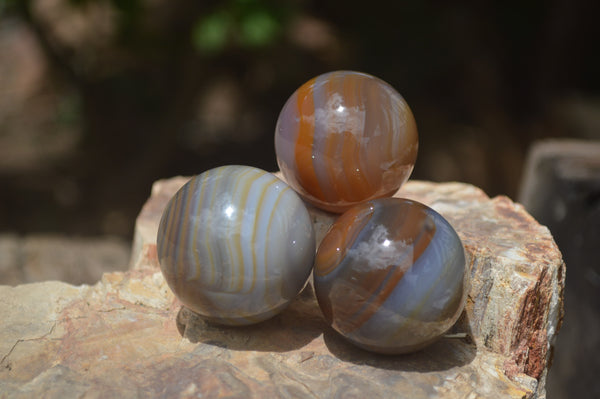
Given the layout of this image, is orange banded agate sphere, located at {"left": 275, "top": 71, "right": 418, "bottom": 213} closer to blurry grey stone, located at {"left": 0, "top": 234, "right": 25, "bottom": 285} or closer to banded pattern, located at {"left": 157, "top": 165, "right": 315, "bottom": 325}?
banded pattern, located at {"left": 157, "top": 165, "right": 315, "bottom": 325}

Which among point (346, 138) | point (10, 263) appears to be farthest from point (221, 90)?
point (346, 138)

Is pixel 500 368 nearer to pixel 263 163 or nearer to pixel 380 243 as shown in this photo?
pixel 380 243

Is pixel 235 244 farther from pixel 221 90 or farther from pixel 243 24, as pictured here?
pixel 221 90

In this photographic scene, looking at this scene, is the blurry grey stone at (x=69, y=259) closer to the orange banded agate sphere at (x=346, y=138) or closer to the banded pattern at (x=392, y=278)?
the orange banded agate sphere at (x=346, y=138)

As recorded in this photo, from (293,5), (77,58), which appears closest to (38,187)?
(77,58)

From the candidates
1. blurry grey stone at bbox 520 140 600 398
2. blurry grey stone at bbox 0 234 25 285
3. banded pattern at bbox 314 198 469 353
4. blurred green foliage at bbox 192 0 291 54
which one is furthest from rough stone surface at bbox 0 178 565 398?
blurred green foliage at bbox 192 0 291 54

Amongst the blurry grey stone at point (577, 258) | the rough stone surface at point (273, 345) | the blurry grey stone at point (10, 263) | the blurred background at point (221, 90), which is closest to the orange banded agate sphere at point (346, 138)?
the rough stone surface at point (273, 345)
